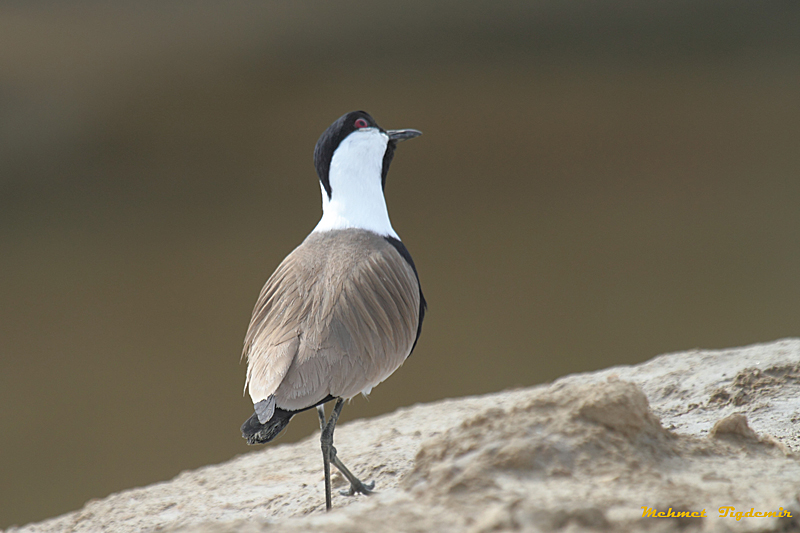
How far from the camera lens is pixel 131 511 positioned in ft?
8.24

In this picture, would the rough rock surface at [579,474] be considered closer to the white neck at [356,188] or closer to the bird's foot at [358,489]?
the bird's foot at [358,489]

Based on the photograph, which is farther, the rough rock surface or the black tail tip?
the black tail tip

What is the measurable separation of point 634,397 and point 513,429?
293 millimetres

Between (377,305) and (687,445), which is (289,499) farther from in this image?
Result: (687,445)

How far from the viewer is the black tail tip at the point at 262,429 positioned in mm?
1569

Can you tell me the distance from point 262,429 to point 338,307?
38 cm

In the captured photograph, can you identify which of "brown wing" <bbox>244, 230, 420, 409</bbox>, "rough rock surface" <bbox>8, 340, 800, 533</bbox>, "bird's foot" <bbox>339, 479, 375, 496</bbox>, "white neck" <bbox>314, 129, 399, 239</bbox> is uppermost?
Answer: "white neck" <bbox>314, 129, 399, 239</bbox>

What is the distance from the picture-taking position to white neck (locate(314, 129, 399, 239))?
6.83 ft

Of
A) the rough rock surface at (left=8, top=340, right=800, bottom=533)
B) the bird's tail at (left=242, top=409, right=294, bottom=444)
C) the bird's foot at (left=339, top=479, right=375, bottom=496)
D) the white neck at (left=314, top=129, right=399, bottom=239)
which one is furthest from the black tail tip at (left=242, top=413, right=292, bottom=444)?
the white neck at (left=314, top=129, right=399, bottom=239)

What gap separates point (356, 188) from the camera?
2.09 m

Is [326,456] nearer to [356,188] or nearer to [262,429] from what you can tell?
[262,429]

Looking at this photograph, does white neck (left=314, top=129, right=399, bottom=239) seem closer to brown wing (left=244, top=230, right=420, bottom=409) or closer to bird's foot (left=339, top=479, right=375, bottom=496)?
brown wing (left=244, top=230, right=420, bottom=409)

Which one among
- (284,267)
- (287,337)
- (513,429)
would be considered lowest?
(513,429)

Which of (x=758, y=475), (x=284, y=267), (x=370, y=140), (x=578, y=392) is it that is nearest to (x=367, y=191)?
(x=370, y=140)
